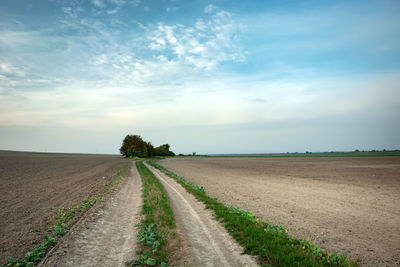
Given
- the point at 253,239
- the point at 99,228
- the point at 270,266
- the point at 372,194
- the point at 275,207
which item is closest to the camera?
the point at 270,266

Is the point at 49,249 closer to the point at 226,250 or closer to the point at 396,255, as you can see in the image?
the point at 226,250

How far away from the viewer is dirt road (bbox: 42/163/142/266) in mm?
6262

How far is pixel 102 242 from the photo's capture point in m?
7.59

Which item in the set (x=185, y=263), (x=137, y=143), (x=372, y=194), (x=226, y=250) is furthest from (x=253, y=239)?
(x=137, y=143)

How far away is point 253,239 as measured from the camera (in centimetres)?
765

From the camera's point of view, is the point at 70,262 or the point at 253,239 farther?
the point at 253,239

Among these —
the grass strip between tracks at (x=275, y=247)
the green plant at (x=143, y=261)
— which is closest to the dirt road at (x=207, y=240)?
the grass strip between tracks at (x=275, y=247)

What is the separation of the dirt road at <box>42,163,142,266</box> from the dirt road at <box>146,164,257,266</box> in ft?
6.40

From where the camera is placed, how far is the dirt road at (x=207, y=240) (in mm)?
6234

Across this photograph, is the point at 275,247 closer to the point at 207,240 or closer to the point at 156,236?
the point at 207,240

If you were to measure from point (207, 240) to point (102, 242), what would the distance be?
3549mm

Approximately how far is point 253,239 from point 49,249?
6.53 m

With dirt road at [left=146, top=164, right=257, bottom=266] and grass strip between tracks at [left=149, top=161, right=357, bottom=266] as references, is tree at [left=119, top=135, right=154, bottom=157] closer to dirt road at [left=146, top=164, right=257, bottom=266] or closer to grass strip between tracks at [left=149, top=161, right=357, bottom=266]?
dirt road at [left=146, top=164, right=257, bottom=266]

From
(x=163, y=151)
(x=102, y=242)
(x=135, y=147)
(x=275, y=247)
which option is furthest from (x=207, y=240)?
(x=163, y=151)
